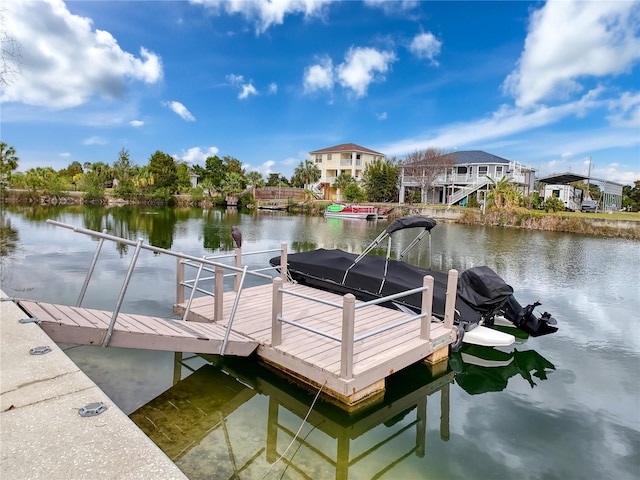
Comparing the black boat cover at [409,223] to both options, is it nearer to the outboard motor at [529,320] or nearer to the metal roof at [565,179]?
the outboard motor at [529,320]

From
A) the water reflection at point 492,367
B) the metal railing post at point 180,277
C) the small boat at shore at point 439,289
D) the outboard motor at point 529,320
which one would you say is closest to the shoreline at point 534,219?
the outboard motor at point 529,320

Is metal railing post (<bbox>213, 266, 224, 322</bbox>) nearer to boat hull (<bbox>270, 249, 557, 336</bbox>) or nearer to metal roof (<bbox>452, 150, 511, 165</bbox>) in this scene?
boat hull (<bbox>270, 249, 557, 336</bbox>)

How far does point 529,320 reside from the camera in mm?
7762

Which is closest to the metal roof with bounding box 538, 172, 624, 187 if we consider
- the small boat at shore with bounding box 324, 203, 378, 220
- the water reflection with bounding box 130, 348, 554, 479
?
the small boat at shore with bounding box 324, 203, 378, 220

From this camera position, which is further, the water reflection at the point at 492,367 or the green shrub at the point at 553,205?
the green shrub at the point at 553,205

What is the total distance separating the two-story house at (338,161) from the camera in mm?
60906

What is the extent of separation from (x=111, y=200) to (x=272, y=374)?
5542 cm

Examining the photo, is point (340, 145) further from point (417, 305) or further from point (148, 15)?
point (417, 305)

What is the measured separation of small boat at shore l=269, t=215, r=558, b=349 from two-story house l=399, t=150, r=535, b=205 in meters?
35.7

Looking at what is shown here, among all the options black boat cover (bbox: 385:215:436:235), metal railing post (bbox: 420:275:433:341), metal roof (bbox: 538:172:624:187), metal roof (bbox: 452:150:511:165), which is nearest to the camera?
metal railing post (bbox: 420:275:433:341)

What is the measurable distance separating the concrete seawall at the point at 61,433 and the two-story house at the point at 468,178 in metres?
42.7

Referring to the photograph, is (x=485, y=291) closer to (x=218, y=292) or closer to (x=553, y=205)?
(x=218, y=292)

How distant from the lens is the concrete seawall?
79.4 inches

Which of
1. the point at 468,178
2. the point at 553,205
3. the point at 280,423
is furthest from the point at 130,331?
the point at 468,178
